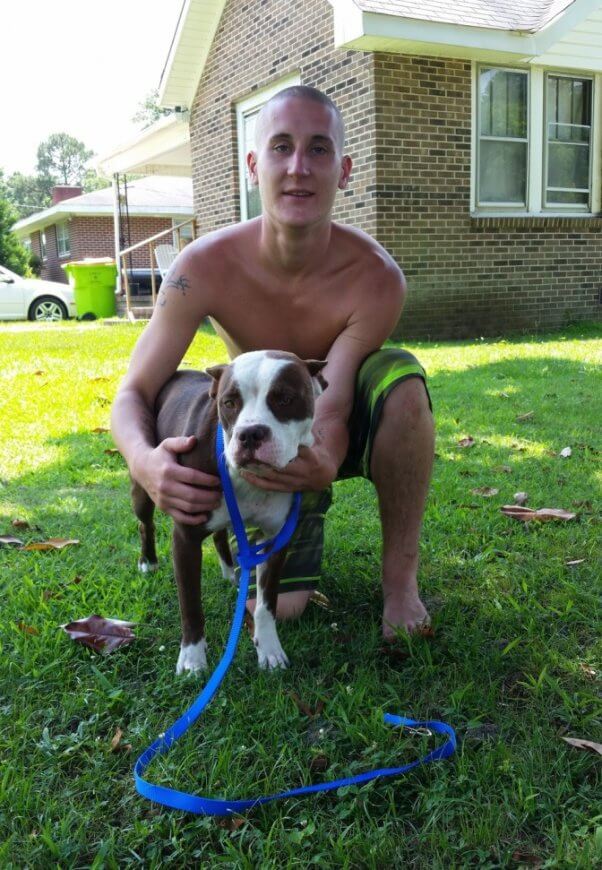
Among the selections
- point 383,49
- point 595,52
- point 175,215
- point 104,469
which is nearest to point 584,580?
point 104,469

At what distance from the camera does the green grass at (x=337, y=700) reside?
1692mm

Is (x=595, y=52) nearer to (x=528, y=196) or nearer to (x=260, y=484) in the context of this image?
(x=528, y=196)

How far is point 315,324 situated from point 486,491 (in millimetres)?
1605

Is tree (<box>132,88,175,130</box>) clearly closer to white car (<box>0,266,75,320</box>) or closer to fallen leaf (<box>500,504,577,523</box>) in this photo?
white car (<box>0,266,75,320</box>)

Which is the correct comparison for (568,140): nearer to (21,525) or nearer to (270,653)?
(21,525)

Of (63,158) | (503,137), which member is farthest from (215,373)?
(63,158)

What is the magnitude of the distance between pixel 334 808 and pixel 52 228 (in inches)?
1429

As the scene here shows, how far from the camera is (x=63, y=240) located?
33.4m

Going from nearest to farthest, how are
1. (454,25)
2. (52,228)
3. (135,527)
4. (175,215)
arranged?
(135,527)
(454,25)
(175,215)
(52,228)

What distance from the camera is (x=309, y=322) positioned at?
3014mm

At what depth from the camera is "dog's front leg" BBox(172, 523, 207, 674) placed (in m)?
2.39

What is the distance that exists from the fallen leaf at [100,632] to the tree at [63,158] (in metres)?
110

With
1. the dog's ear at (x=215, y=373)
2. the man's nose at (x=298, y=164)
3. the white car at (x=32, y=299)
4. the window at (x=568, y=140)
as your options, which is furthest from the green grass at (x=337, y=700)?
the white car at (x=32, y=299)

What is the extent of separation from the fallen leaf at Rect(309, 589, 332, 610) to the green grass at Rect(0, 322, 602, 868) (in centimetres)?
7
